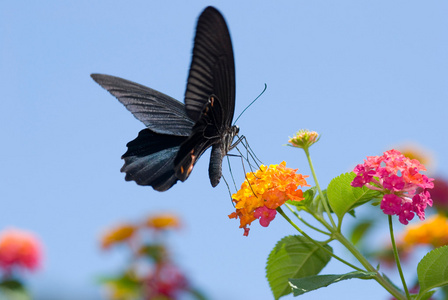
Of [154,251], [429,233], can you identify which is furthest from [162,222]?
[429,233]

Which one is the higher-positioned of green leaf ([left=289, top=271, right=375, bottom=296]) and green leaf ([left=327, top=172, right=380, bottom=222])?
green leaf ([left=327, top=172, right=380, bottom=222])

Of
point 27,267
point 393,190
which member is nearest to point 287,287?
point 393,190

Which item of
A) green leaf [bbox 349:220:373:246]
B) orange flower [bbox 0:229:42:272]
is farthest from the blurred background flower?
green leaf [bbox 349:220:373:246]

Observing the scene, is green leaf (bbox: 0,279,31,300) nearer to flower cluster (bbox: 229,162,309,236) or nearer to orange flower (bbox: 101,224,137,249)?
orange flower (bbox: 101,224,137,249)

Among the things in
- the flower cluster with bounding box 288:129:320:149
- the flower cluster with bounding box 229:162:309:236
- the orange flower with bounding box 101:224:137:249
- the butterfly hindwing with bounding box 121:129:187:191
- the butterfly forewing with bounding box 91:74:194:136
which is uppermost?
the orange flower with bounding box 101:224:137:249

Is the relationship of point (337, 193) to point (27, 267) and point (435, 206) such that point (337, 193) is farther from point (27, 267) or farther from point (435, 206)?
point (27, 267)

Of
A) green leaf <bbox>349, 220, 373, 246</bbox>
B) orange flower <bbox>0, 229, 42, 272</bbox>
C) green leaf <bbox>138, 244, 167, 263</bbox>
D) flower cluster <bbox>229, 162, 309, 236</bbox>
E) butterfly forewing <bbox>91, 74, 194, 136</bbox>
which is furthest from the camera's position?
orange flower <bbox>0, 229, 42, 272</bbox>

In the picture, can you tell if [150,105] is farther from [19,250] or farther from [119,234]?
[19,250]
